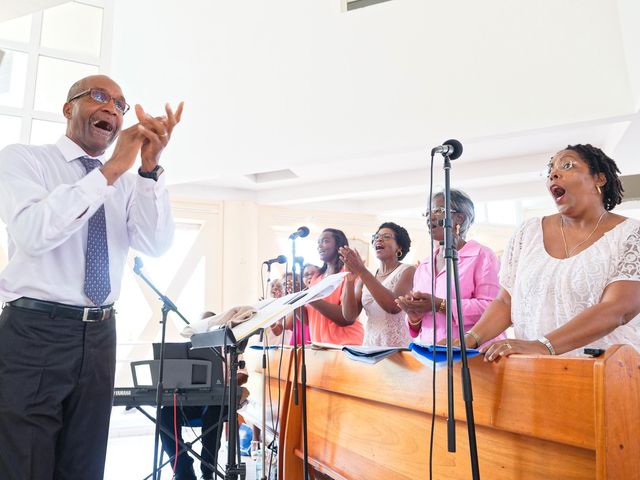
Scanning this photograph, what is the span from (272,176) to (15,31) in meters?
3.40

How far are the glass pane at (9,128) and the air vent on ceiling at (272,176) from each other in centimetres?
281

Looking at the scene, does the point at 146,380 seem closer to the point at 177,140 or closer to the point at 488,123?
the point at 177,140

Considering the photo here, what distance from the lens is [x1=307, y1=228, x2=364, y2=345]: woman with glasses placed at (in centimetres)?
332

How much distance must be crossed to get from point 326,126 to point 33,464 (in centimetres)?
427

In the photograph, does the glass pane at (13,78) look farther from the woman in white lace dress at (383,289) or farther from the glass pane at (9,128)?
the woman in white lace dress at (383,289)

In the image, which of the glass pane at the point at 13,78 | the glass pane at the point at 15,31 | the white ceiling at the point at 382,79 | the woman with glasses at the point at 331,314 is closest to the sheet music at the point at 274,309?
the woman with glasses at the point at 331,314

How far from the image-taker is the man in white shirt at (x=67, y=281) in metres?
1.32

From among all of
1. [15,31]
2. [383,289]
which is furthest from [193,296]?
[383,289]

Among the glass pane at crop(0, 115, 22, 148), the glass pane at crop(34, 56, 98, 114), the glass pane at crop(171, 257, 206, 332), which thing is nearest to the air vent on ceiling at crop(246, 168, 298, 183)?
the glass pane at crop(171, 257, 206, 332)

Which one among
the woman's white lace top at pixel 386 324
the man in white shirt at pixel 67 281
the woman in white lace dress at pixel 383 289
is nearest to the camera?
the man in white shirt at pixel 67 281

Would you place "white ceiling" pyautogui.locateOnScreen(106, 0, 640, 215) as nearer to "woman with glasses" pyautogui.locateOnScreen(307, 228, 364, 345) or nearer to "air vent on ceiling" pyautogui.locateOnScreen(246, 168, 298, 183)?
"air vent on ceiling" pyautogui.locateOnScreen(246, 168, 298, 183)

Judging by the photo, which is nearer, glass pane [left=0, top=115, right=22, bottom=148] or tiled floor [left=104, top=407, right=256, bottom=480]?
tiled floor [left=104, top=407, right=256, bottom=480]

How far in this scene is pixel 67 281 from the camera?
1448 mm

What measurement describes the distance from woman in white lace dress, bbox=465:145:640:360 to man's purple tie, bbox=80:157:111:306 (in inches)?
41.4
